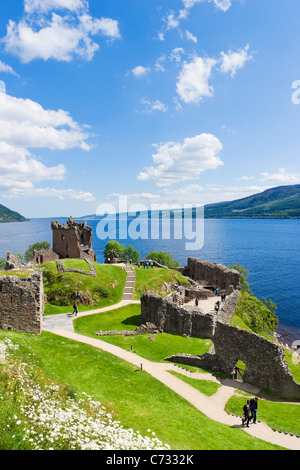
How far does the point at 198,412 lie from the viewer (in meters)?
18.4

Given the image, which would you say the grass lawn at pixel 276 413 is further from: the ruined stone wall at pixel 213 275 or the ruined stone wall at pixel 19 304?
the ruined stone wall at pixel 213 275

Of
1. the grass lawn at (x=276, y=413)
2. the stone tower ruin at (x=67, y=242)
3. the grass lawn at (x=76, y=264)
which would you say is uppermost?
the stone tower ruin at (x=67, y=242)

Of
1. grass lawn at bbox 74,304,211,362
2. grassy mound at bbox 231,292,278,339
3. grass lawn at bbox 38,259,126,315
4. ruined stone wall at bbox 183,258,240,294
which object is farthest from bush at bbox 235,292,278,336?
grass lawn at bbox 38,259,126,315

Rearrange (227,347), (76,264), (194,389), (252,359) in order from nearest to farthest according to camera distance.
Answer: (194,389), (252,359), (227,347), (76,264)

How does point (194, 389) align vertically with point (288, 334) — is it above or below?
above

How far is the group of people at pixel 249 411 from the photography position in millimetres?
17250

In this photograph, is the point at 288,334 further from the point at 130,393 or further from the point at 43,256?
the point at 43,256

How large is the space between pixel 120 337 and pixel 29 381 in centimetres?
1879

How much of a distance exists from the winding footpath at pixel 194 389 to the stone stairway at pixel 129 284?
14587mm

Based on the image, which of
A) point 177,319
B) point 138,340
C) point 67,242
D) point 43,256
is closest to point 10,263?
point 43,256

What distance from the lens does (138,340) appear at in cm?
3117

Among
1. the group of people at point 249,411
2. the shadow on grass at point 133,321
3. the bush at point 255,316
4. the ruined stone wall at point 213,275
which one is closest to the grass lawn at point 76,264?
the shadow on grass at point 133,321

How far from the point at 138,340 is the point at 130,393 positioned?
13008mm
